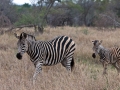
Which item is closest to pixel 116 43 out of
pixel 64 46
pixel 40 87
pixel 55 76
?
pixel 64 46

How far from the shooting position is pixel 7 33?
14289 mm

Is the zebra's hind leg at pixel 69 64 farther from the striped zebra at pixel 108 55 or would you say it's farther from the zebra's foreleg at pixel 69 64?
the striped zebra at pixel 108 55

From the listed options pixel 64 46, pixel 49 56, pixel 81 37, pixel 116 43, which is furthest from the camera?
→ pixel 81 37

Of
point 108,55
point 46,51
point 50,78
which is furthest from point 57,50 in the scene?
point 108,55

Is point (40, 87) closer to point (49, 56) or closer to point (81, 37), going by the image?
point (49, 56)

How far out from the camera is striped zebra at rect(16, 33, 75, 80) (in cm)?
604

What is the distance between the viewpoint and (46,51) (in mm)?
6586

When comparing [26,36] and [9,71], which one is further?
[9,71]

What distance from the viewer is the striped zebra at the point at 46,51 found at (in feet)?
19.8

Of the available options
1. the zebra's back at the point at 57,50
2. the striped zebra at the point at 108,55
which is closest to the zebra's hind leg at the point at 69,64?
the zebra's back at the point at 57,50

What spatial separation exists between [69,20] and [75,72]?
93.4 feet

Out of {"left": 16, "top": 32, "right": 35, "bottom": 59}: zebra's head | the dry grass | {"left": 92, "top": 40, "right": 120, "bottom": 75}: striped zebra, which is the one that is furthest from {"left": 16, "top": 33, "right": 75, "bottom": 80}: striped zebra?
{"left": 92, "top": 40, "right": 120, "bottom": 75}: striped zebra

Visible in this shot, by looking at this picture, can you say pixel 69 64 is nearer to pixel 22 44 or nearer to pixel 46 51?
pixel 46 51

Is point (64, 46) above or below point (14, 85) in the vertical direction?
above
